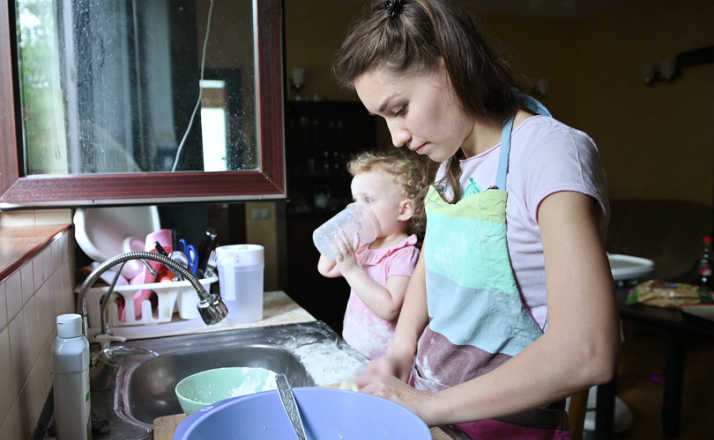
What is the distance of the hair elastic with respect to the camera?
873mm

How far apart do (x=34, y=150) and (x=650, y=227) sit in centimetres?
437

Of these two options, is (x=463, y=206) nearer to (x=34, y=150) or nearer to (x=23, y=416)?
(x=23, y=416)

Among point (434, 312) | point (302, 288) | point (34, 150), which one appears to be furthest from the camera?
point (302, 288)

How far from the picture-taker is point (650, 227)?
14.5 feet

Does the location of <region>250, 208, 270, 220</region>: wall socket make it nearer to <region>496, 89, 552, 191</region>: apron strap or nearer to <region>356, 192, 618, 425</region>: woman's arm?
<region>496, 89, 552, 191</region>: apron strap

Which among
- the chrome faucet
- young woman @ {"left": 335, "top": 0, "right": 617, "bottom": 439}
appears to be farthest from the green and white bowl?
young woman @ {"left": 335, "top": 0, "right": 617, "bottom": 439}

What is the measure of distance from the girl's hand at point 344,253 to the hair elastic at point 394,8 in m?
0.69

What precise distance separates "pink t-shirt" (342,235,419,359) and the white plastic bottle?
29.4 inches

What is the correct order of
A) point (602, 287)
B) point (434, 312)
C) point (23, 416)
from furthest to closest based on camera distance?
point (434, 312) → point (23, 416) → point (602, 287)

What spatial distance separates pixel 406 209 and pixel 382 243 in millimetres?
119

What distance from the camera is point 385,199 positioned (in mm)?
1511

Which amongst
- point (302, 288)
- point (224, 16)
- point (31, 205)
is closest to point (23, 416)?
point (31, 205)

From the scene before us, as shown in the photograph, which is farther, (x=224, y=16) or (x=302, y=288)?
(x=302, y=288)

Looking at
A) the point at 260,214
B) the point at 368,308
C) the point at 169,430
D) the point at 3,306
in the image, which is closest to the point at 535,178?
the point at 169,430
